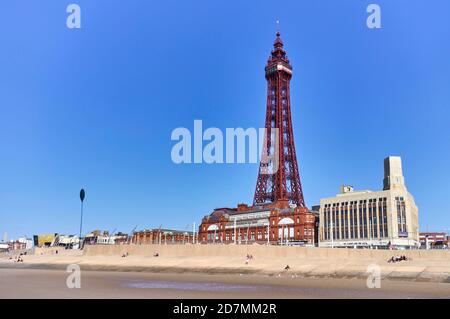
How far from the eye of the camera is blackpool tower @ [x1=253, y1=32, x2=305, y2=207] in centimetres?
14350

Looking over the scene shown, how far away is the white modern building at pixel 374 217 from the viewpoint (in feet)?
361

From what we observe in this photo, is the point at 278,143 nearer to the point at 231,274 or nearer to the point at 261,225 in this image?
the point at 261,225

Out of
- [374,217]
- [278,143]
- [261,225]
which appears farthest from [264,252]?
[278,143]

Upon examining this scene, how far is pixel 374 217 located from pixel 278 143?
148 feet

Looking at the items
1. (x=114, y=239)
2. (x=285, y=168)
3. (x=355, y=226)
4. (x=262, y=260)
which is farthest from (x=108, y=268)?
(x=114, y=239)

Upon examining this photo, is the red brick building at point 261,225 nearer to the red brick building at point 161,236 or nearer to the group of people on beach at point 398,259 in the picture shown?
the red brick building at point 161,236

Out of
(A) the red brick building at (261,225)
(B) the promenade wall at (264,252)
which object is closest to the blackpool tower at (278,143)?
(A) the red brick building at (261,225)

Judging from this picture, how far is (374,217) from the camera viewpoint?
11444 centimetres

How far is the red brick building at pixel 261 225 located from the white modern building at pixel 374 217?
5.33 meters

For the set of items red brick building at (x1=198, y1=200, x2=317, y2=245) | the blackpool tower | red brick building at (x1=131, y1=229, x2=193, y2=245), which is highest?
the blackpool tower

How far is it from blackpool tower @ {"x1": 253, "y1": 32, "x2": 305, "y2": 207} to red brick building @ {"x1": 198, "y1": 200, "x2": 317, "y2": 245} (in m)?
7.41

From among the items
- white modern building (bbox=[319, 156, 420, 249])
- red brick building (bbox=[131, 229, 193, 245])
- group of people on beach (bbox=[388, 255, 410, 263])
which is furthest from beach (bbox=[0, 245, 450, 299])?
red brick building (bbox=[131, 229, 193, 245])

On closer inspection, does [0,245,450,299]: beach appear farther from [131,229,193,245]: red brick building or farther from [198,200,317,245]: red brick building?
[131,229,193,245]: red brick building
